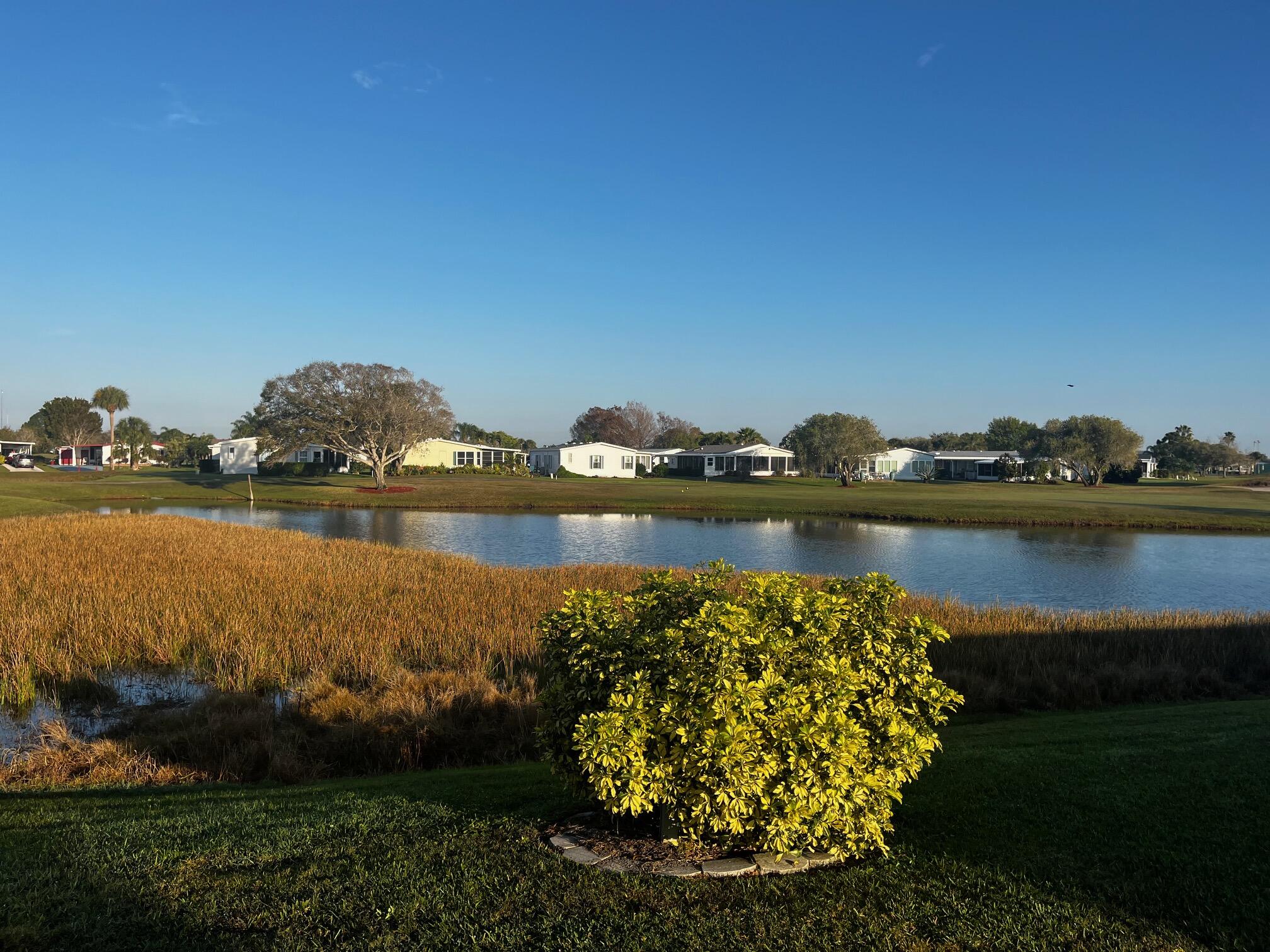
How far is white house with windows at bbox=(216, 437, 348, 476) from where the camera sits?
94375 mm

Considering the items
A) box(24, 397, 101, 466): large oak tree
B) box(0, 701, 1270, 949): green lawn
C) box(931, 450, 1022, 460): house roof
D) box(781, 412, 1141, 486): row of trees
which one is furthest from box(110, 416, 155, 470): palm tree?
box(0, 701, 1270, 949): green lawn

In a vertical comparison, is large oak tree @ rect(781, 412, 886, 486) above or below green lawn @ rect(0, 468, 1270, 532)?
above

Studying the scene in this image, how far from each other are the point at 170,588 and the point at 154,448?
14766cm

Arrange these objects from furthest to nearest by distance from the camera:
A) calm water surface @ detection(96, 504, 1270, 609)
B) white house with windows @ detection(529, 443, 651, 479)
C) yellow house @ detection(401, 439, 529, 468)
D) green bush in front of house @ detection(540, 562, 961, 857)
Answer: white house with windows @ detection(529, 443, 651, 479)
yellow house @ detection(401, 439, 529, 468)
calm water surface @ detection(96, 504, 1270, 609)
green bush in front of house @ detection(540, 562, 961, 857)

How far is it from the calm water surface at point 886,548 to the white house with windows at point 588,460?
145ft

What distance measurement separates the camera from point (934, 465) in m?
109

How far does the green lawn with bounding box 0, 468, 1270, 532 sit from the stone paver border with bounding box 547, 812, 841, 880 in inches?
1908

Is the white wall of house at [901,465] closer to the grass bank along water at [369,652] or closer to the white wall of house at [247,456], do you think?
the white wall of house at [247,456]

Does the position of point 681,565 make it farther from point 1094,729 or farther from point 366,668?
point 1094,729

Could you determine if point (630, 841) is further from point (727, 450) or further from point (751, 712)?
point (727, 450)

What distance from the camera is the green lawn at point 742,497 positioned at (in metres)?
51.0

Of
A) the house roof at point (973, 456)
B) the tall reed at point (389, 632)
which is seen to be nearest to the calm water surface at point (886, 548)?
the tall reed at point (389, 632)

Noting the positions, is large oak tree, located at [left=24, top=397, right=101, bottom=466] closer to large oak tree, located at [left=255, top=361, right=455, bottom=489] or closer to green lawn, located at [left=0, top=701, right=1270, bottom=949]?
large oak tree, located at [left=255, top=361, right=455, bottom=489]

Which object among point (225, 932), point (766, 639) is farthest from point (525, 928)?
point (766, 639)
